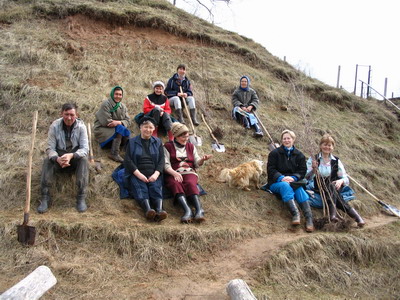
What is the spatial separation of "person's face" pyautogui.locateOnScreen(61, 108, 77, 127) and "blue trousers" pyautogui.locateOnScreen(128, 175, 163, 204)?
1241 mm

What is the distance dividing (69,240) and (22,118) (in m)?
3.85

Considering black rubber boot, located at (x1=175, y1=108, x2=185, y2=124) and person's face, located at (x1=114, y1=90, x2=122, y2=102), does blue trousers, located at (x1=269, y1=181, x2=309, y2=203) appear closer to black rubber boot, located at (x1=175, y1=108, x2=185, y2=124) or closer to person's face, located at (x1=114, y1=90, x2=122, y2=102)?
black rubber boot, located at (x1=175, y1=108, x2=185, y2=124)

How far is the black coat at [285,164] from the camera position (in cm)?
583

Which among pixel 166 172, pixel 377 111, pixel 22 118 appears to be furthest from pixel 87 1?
pixel 377 111

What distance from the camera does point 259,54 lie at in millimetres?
14117

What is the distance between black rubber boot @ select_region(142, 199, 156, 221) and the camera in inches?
188

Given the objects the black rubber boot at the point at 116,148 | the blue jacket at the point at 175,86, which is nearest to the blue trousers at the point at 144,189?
the black rubber boot at the point at 116,148

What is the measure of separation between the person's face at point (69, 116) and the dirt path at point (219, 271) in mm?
2671

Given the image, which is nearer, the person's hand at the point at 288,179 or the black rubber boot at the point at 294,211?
the black rubber boot at the point at 294,211

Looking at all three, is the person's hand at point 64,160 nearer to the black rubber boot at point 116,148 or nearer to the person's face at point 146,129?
the person's face at point 146,129

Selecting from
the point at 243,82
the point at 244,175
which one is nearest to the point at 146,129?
the point at 244,175

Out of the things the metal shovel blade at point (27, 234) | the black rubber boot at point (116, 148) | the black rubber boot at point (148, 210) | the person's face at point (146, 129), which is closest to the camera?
the metal shovel blade at point (27, 234)

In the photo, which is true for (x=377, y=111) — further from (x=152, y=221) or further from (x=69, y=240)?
(x=69, y=240)

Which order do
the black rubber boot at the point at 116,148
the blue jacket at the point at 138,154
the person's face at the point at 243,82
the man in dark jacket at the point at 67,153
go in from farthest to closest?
the person's face at the point at 243,82
the black rubber boot at the point at 116,148
the blue jacket at the point at 138,154
the man in dark jacket at the point at 67,153
